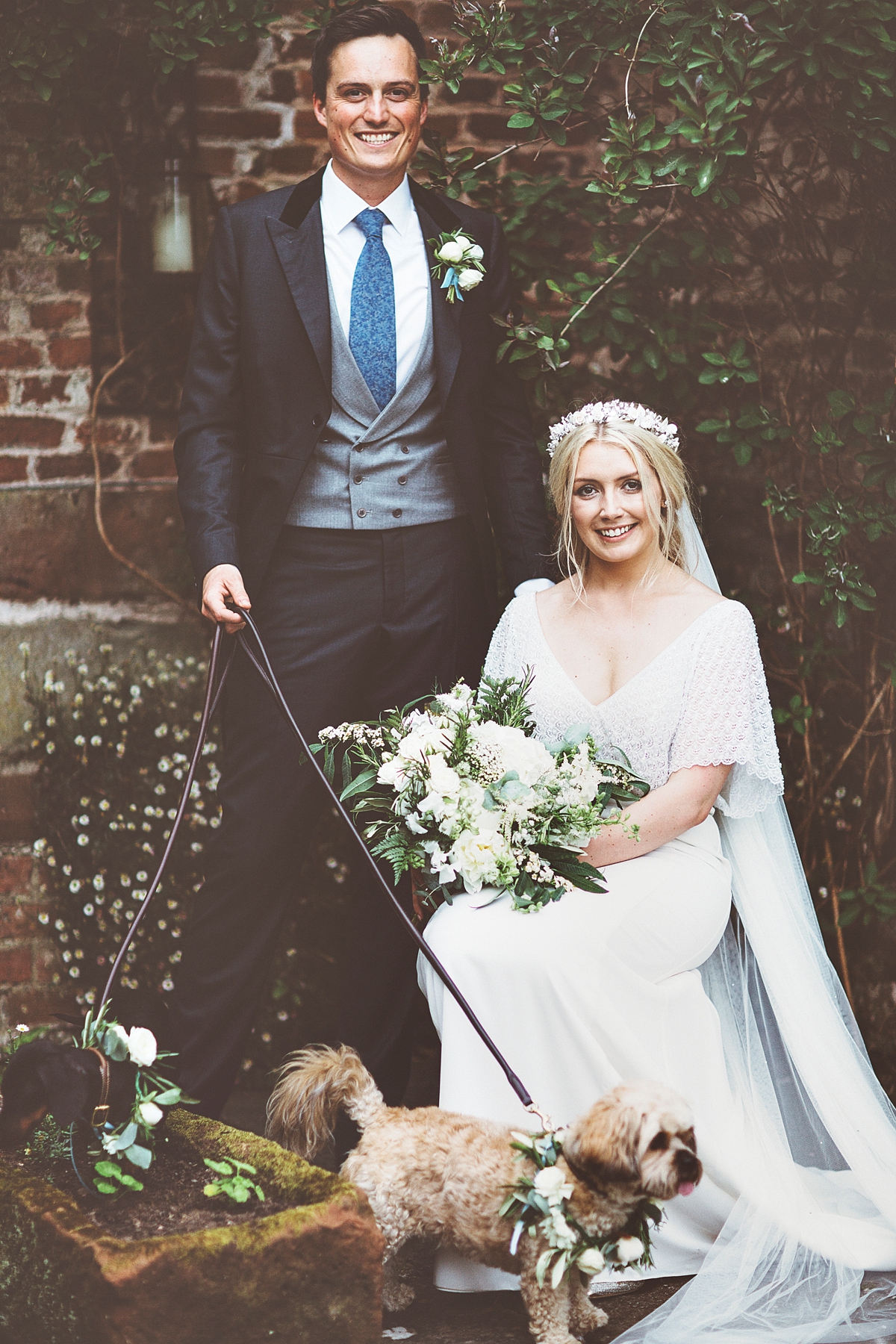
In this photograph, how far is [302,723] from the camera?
2.85 meters

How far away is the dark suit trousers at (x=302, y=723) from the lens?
279 centimetres

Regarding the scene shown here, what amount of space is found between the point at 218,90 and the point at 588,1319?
3.20m

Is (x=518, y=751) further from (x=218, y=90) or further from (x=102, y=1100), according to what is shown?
(x=218, y=90)

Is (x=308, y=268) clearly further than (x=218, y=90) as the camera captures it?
No

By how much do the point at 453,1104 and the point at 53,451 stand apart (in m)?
2.17

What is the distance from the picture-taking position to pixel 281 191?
2896mm

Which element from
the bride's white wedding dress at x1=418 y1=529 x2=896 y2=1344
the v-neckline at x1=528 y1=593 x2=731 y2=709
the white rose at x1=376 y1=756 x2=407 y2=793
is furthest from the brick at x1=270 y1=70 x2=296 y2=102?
the white rose at x1=376 y1=756 x2=407 y2=793

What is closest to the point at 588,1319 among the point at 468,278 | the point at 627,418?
the point at 627,418

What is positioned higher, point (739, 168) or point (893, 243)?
point (739, 168)

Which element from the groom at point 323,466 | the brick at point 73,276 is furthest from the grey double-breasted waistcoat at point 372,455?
the brick at point 73,276

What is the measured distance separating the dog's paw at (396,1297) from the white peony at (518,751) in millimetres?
1039

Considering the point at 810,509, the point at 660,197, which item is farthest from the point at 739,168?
the point at 810,509

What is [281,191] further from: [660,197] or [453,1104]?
[453,1104]

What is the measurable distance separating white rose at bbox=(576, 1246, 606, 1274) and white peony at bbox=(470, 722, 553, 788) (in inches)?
33.5
